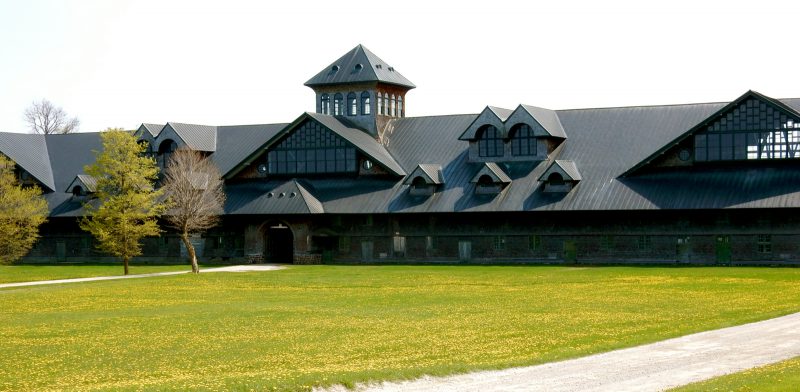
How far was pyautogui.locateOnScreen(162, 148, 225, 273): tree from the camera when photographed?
71.2 m

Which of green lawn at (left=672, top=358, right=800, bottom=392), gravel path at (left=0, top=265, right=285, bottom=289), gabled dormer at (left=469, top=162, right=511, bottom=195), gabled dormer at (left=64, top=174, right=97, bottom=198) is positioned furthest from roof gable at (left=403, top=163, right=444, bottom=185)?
green lawn at (left=672, top=358, right=800, bottom=392)

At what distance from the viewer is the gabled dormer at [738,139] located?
68.1 meters

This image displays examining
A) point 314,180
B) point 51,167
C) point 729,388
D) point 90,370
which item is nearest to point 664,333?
point 729,388

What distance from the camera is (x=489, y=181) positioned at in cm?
7425

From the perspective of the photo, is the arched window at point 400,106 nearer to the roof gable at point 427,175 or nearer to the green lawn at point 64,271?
the roof gable at point 427,175

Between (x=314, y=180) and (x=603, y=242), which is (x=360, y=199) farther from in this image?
(x=603, y=242)

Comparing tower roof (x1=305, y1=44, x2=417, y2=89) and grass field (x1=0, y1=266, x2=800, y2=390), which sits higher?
tower roof (x1=305, y1=44, x2=417, y2=89)

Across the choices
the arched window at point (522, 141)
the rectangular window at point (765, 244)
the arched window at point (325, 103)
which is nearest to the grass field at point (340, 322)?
the rectangular window at point (765, 244)

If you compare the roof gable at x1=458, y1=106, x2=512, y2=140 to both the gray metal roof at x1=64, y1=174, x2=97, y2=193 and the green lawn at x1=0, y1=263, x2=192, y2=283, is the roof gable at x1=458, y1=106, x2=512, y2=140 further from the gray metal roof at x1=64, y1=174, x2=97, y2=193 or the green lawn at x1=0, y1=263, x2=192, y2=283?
the gray metal roof at x1=64, y1=174, x2=97, y2=193

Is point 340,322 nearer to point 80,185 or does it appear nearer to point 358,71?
point 358,71

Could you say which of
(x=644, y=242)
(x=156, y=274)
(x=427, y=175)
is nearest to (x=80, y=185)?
(x=156, y=274)

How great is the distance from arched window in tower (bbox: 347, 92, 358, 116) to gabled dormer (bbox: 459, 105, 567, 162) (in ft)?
34.9

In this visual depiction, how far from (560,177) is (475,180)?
5.43 meters

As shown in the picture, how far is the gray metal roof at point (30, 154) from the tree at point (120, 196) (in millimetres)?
18008
